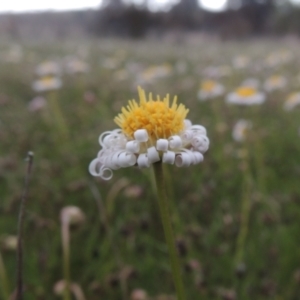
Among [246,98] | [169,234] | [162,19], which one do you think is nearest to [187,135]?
[169,234]

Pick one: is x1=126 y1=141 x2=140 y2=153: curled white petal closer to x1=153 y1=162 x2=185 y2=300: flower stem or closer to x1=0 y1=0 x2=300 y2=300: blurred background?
x1=153 y1=162 x2=185 y2=300: flower stem

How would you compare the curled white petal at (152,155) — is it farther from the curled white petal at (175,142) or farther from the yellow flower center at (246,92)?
the yellow flower center at (246,92)

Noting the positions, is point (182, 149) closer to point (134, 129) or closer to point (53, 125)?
point (134, 129)

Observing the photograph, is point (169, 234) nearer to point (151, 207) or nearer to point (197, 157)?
point (197, 157)

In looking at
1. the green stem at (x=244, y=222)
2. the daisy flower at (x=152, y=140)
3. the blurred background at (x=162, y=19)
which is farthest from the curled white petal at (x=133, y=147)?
the blurred background at (x=162, y=19)

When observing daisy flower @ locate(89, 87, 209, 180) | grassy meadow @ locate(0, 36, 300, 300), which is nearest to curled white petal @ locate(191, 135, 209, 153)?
daisy flower @ locate(89, 87, 209, 180)

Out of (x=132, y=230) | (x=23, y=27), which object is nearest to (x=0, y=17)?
(x=23, y=27)
